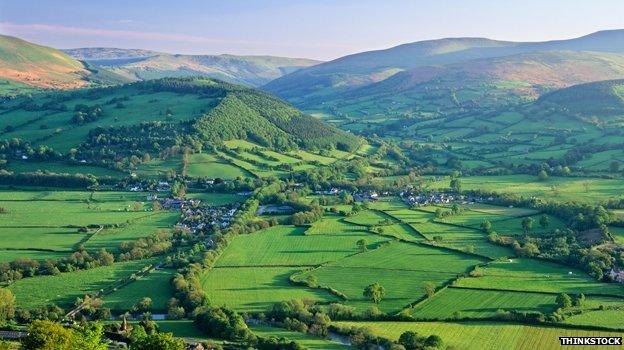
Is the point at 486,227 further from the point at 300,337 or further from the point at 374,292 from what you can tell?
the point at 300,337

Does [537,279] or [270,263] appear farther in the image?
[270,263]

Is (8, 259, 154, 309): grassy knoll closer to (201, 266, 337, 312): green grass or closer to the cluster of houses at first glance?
(201, 266, 337, 312): green grass

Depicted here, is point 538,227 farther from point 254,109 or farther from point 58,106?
point 58,106

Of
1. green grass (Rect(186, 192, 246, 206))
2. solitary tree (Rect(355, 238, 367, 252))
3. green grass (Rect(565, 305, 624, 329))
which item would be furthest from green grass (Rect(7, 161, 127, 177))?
green grass (Rect(565, 305, 624, 329))

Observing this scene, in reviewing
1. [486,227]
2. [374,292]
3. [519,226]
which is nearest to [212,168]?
[486,227]

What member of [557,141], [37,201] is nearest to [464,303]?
[37,201]

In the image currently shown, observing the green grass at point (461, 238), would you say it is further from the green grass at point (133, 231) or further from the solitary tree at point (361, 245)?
the green grass at point (133, 231)
